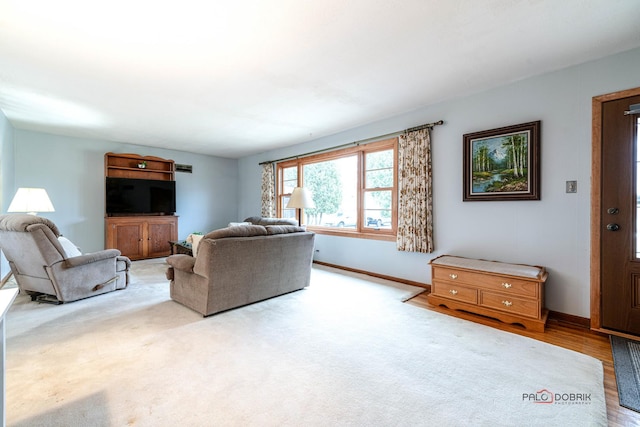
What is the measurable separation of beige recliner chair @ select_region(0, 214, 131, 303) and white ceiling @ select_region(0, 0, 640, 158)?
5.08ft

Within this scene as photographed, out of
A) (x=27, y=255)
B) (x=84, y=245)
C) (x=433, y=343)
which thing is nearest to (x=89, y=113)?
(x=27, y=255)

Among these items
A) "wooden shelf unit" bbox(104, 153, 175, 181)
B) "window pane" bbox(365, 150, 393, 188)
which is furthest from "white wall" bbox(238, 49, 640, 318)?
"wooden shelf unit" bbox(104, 153, 175, 181)

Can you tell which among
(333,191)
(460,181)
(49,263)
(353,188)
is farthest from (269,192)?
(460,181)

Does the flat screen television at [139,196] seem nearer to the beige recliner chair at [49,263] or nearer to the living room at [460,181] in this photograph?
the living room at [460,181]

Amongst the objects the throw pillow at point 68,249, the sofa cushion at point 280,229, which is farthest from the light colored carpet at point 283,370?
the sofa cushion at point 280,229

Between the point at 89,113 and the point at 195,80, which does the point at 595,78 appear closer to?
the point at 195,80

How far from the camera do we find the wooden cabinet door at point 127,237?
18.1 ft

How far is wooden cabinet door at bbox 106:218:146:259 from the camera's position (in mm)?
5527

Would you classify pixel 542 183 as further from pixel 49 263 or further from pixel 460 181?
pixel 49 263

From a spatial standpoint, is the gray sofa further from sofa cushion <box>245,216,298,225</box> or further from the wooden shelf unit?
the wooden shelf unit

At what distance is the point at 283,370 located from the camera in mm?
1914

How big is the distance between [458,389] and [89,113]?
5.37 metres

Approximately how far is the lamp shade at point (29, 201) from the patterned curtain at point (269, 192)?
364 cm

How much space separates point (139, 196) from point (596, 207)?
716cm
